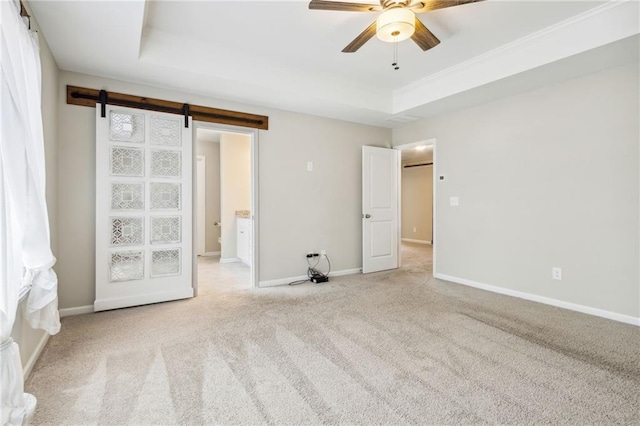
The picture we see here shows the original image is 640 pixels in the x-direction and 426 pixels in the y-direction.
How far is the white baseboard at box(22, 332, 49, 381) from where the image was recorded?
1.92m

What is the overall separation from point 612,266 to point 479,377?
6.91ft

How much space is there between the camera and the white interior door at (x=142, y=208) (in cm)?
317

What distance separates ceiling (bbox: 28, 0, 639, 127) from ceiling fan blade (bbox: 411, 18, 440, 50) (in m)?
0.25

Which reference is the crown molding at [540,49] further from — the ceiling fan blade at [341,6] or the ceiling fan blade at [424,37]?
the ceiling fan blade at [341,6]

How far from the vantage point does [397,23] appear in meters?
2.28

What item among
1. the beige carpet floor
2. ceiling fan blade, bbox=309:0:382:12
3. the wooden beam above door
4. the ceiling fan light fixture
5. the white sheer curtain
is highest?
ceiling fan blade, bbox=309:0:382:12

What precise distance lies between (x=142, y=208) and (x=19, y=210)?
5.63ft

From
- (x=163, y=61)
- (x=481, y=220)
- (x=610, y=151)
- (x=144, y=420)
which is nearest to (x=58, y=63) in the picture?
(x=163, y=61)

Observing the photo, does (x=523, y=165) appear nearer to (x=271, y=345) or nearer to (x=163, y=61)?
(x=271, y=345)

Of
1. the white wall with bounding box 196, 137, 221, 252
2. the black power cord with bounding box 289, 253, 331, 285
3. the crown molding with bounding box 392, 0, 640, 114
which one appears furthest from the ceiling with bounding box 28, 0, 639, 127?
the white wall with bounding box 196, 137, 221, 252

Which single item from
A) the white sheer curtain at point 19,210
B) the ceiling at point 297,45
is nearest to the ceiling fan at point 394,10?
the ceiling at point 297,45

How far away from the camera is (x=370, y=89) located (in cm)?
421

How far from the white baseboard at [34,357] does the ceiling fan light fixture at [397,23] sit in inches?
129

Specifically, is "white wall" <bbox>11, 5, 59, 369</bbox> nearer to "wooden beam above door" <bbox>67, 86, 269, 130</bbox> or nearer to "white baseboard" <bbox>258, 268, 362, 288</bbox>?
"wooden beam above door" <bbox>67, 86, 269, 130</bbox>
